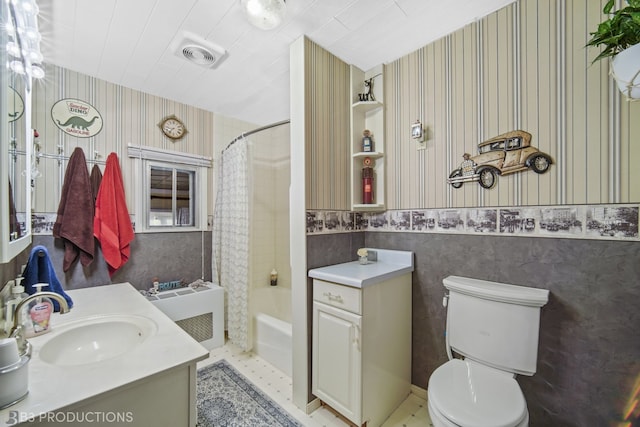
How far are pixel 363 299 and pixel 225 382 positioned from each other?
4.30 ft

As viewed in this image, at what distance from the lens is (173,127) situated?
2.58 meters

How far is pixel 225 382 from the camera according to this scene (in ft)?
6.38

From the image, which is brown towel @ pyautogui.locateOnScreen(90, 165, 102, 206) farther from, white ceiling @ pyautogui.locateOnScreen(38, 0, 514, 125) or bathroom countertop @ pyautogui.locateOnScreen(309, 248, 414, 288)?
bathroom countertop @ pyautogui.locateOnScreen(309, 248, 414, 288)

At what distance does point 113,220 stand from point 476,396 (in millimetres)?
2651

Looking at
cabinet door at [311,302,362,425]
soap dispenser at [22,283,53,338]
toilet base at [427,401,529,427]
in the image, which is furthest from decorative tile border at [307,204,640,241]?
soap dispenser at [22,283,53,338]

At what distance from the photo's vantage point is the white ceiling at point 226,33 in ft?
4.80

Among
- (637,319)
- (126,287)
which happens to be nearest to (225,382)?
(126,287)

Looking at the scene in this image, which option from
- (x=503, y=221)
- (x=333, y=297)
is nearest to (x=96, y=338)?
(x=333, y=297)

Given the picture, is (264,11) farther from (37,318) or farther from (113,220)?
(113,220)

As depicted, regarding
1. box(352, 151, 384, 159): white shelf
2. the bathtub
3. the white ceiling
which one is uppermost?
the white ceiling

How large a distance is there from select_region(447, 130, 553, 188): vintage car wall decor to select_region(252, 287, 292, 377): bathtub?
5.57ft

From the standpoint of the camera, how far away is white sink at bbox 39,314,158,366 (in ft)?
3.62

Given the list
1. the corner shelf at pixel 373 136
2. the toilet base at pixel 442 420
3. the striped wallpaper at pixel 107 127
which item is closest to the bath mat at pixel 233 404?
the toilet base at pixel 442 420

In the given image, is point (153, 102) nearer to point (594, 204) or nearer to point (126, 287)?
point (126, 287)
